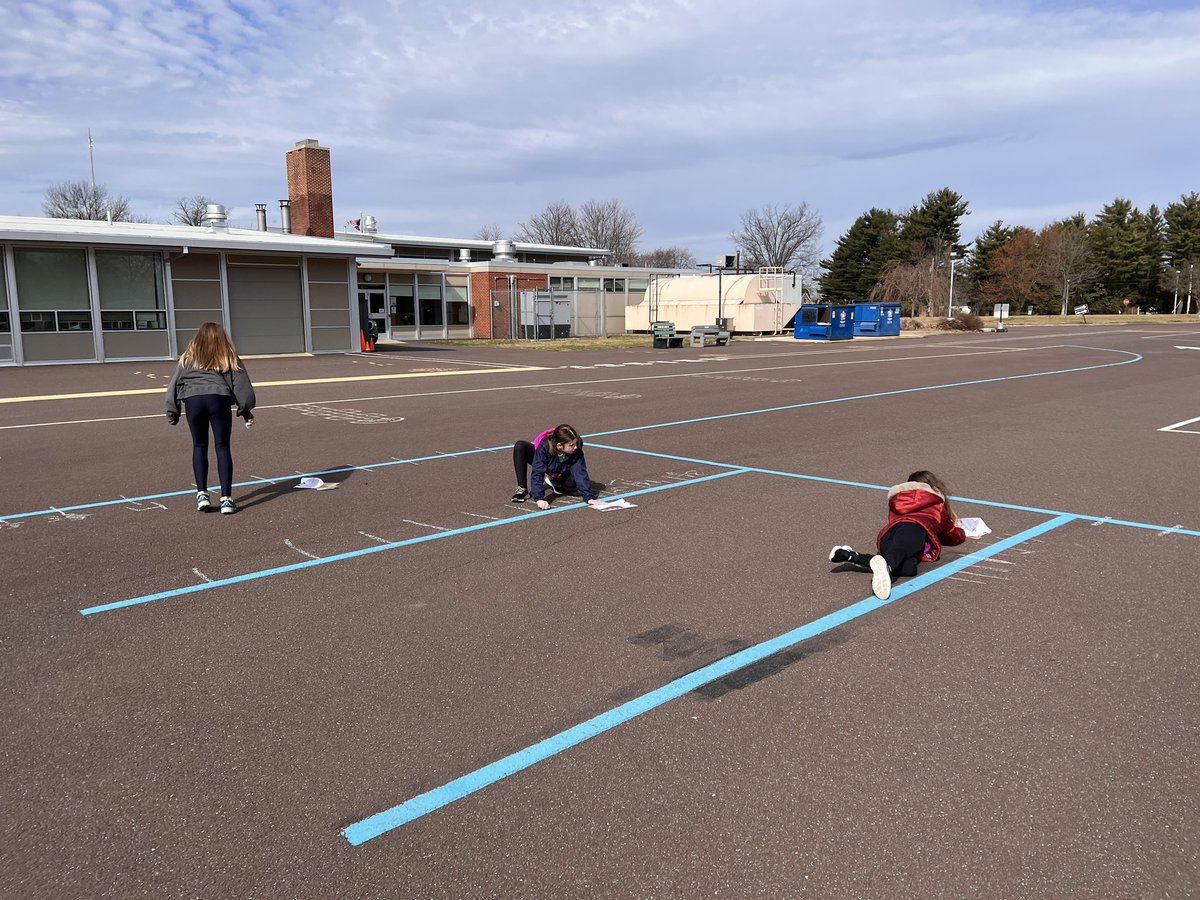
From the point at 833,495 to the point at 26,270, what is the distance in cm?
2499

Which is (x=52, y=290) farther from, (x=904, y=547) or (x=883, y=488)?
(x=904, y=547)

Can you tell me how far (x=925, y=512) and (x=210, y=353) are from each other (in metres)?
6.12

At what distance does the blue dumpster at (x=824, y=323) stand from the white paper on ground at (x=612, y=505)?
3904 centimetres

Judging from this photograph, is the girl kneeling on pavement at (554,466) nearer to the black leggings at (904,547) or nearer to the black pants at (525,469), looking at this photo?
the black pants at (525,469)

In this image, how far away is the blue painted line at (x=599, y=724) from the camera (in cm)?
294

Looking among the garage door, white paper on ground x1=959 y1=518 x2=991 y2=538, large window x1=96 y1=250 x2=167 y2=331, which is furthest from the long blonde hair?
the garage door

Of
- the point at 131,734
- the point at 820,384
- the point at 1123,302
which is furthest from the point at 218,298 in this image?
the point at 1123,302

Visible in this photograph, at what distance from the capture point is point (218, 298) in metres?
27.8

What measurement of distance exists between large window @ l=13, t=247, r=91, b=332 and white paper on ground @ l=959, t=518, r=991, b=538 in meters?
26.0

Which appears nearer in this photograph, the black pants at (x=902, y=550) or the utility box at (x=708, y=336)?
the black pants at (x=902, y=550)

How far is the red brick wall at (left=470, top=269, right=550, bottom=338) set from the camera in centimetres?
4341

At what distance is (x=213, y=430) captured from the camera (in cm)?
754

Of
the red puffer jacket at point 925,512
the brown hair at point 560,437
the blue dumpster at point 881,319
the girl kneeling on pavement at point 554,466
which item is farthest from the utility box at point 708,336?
the red puffer jacket at point 925,512

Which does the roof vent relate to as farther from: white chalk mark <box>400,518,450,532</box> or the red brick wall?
white chalk mark <box>400,518,450,532</box>
